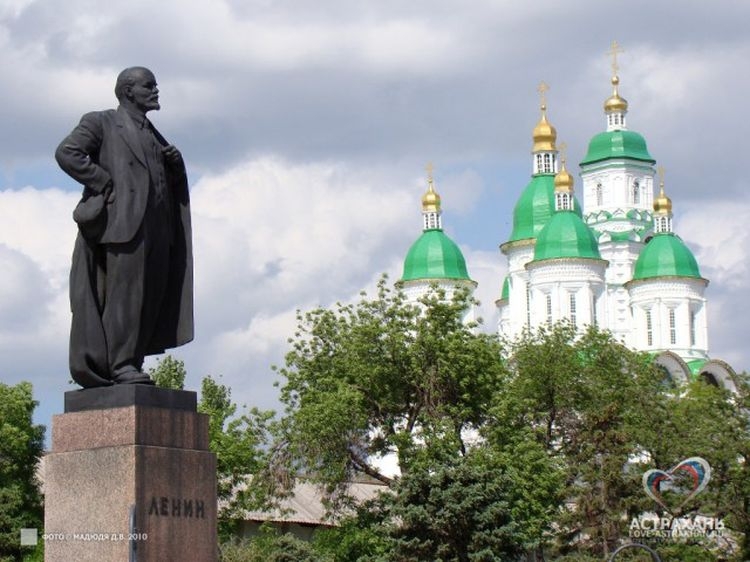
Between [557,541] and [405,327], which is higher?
[405,327]

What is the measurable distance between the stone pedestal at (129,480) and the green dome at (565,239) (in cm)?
8344

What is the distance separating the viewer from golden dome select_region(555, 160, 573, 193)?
9775 cm

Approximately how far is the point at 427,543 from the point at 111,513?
24.6 meters

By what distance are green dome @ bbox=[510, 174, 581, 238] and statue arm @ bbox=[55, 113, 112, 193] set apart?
90813 mm

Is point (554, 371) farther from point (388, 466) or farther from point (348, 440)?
point (388, 466)

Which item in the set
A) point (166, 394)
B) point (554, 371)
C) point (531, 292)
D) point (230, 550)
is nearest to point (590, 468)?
point (230, 550)

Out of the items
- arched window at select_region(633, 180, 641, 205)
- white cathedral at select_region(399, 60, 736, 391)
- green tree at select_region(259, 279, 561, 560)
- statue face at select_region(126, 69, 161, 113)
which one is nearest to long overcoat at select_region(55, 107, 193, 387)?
statue face at select_region(126, 69, 161, 113)

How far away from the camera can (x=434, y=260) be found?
331 ft

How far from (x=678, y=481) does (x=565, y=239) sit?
184ft

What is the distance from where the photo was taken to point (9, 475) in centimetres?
4228

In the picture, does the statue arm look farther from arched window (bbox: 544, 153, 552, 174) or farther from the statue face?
Result: arched window (bbox: 544, 153, 552, 174)

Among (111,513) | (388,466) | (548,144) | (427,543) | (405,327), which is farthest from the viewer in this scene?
(548,144)

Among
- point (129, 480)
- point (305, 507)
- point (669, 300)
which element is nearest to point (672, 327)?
point (669, 300)

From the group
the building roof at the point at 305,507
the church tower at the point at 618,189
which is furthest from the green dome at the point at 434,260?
the building roof at the point at 305,507
